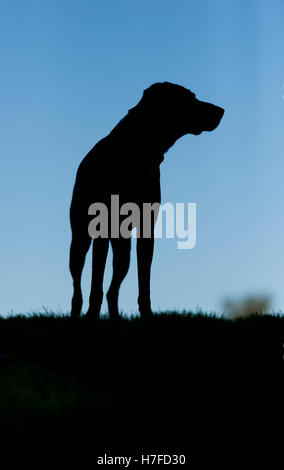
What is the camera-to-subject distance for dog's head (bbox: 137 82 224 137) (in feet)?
23.4

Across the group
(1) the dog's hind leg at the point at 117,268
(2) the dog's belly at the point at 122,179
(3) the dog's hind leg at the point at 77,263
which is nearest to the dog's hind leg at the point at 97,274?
(1) the dog's hind leg at the point at 117,268

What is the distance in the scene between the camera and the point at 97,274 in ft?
23.1

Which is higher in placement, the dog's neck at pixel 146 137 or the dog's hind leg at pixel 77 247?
the dog's neck at pixel 146 137

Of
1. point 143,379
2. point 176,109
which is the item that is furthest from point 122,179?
point 143,379

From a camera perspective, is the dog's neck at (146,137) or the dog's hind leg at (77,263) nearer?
the dog's neck at (146,137)

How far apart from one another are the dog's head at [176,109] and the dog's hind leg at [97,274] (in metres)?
1.32

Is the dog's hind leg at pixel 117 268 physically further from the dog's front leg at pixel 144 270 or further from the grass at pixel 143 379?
the grass at pixel 143 379

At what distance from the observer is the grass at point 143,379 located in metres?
4.39

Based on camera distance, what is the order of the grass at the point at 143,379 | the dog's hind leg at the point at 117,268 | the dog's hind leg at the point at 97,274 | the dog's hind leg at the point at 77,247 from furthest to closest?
the dog's hind leg at the point at 77,247, the dog's hind leg at the point at 117,268, the dog's hind leg at the point at 97,274, the grass at the point at 143,379

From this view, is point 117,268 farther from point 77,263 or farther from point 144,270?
point 77,263

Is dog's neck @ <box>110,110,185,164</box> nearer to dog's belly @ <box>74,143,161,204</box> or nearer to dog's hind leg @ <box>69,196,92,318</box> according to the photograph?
dog's belly @ <box>74,143,161,204</box>

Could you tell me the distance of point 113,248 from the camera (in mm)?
7148

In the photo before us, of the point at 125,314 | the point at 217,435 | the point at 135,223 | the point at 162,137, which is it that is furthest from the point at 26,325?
the point at 217,435

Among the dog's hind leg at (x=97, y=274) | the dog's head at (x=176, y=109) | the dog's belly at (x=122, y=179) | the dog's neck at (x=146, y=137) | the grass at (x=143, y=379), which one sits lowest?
the grass at (x=143, y=379)
